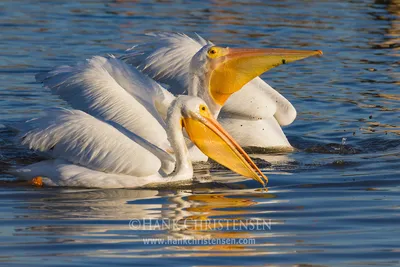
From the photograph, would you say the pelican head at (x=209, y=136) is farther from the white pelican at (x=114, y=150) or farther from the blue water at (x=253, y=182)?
the blue water at (x=253, y=182)

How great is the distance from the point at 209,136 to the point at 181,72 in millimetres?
1466

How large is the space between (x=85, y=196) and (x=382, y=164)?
8.26 feet

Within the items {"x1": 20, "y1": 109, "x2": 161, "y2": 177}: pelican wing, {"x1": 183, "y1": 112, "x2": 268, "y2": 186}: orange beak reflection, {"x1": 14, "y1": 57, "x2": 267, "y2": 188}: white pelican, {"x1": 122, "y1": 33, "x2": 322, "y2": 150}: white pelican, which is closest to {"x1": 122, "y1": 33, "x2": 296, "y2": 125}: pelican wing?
{"x1": 122, "y1": 33, "x2": 322, "y2": 150}: white pelican

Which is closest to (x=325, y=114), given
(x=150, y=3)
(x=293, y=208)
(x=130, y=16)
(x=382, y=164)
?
(x=382, y=164)

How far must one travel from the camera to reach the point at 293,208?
6523mm

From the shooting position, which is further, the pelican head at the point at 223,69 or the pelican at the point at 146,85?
the pelican head at the point at 223,69

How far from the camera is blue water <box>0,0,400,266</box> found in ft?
18.0

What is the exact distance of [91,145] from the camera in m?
7.03

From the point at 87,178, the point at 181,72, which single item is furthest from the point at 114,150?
the point at 181,72

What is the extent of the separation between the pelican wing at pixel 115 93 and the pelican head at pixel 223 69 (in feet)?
1.00

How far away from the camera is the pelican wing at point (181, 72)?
8656 mm

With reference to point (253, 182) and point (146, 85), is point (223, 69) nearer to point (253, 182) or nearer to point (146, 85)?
point (146, 85)

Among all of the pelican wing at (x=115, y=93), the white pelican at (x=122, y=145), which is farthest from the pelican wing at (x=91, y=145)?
the pelican wing at (x=115, y=93)

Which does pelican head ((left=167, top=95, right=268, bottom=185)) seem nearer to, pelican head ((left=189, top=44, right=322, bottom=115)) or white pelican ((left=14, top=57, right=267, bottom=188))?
white pelican ((left=14, top=57, right=267, bottom=188))
